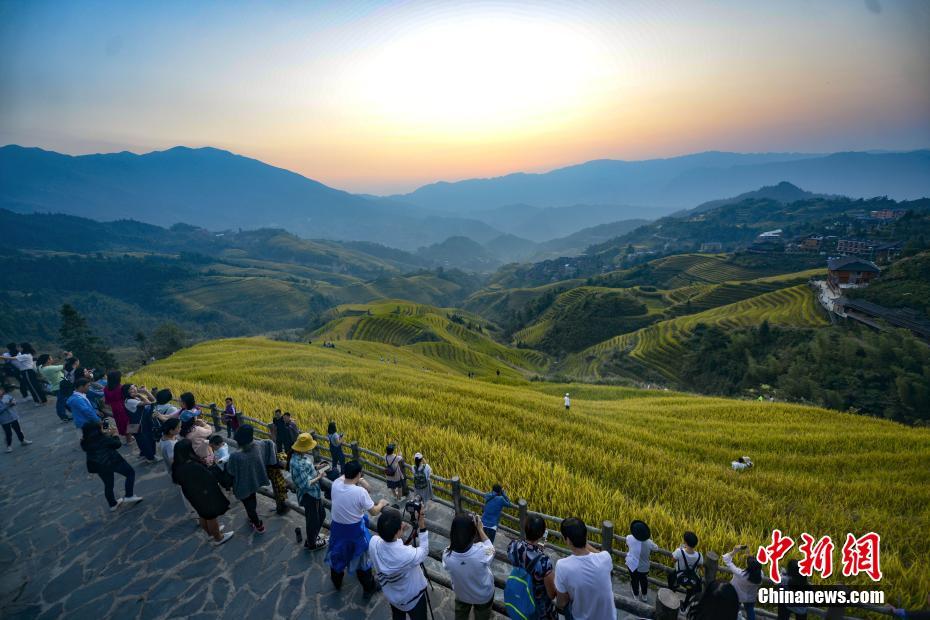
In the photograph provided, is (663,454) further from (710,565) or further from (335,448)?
(335,448)

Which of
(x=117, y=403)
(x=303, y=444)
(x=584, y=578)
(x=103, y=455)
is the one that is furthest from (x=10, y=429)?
(x=584, y=578)

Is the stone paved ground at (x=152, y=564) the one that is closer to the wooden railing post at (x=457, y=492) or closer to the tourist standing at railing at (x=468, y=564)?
the wooden railing post at (x=457, y=492)

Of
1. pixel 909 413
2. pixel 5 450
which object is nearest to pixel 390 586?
pixel 5 450

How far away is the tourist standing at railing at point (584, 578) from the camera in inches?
166

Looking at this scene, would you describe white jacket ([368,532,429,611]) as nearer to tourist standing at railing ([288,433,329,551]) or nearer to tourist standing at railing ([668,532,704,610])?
tourist standing at railing ([288,433,329,551])

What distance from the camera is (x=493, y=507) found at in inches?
272

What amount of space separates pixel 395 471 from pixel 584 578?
4.99m

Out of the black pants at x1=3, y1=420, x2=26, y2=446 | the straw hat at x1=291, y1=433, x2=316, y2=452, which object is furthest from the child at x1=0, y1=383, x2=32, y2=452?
the straw hat at x1=291, y1=433, x2=316, y2=452

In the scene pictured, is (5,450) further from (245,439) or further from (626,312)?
(626,312)

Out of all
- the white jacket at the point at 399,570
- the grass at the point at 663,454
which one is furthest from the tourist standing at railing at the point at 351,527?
the grass at the point at 663,454

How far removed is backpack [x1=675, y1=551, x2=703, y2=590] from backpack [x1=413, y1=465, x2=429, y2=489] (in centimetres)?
477

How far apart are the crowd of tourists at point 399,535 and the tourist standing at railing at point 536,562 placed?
0.5 inches

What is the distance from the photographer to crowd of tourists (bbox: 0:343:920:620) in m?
4.39

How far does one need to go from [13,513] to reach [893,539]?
21504mm
